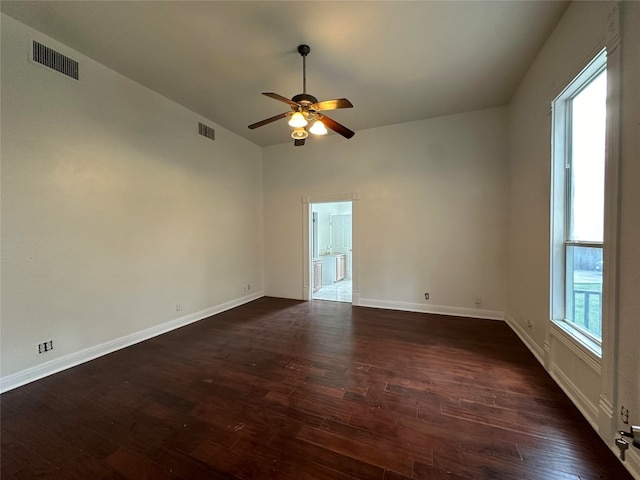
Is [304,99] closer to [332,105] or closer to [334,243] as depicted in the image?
[332,105]

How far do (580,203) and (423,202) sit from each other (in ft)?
7.81

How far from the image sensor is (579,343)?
2.06 meters

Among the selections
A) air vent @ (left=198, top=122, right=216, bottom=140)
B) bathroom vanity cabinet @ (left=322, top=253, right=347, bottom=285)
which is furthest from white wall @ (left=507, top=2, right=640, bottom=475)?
air vent @ (left=198, top=122, right=216, bottom=140)

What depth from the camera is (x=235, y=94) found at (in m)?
3.63

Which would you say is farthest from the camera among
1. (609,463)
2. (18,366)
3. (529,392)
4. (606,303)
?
(18,366)

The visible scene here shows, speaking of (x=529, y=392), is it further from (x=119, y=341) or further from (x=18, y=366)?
(x=18, y=366)

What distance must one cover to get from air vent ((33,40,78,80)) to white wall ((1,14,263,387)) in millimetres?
57

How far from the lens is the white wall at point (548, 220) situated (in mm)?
1531

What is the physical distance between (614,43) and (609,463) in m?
2.67

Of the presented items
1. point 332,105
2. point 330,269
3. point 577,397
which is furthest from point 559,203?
point 330,269

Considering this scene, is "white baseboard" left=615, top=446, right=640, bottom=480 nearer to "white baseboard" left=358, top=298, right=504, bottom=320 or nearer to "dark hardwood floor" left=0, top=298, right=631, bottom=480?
"dark hardwood floor" left=0, top=298, right=631, bottom=480

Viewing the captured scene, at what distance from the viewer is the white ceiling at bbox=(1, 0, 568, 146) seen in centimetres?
227

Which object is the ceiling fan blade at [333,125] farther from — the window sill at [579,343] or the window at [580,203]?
the window sill at [579,343]

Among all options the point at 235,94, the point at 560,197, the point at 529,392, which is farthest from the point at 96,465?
the point at 560,197
